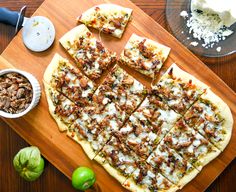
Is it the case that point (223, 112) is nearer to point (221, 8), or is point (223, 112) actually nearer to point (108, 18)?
point (221, 8)

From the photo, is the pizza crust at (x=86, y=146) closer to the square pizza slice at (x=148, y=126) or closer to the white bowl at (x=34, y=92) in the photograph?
the square pizza slice at (x=148, y=126)

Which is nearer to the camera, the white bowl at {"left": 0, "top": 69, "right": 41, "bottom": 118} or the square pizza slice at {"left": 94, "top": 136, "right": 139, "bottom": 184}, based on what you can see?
the white bowl at {"left": 0, "top": 69, "right": 41, "bottom": 118}

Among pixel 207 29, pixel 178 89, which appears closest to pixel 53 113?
pixel 178 89

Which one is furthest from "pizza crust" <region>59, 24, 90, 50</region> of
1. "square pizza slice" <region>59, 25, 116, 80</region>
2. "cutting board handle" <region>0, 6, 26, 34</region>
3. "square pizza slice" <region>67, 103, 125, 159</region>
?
"square pizza slice" <region>67, 103, 125, 159</region>

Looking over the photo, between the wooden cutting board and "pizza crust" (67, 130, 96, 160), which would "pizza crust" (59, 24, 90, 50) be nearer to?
the wooden cutting board

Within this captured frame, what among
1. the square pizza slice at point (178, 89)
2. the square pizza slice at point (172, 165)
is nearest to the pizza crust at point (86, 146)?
the square pizza slice at point (172, 165)

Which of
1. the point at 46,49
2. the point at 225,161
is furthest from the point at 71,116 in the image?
the point at 225,161

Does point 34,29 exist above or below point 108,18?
below
